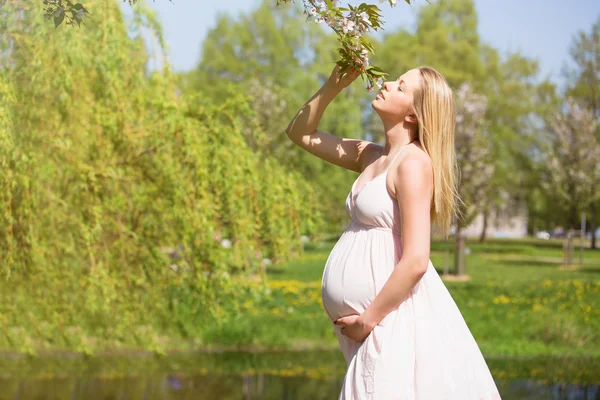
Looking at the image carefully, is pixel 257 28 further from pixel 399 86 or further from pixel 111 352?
pixel 399 86

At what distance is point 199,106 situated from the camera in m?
6.93

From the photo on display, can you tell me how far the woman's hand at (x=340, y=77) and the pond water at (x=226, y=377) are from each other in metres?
6.49

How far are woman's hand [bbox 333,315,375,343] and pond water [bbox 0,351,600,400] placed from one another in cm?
660

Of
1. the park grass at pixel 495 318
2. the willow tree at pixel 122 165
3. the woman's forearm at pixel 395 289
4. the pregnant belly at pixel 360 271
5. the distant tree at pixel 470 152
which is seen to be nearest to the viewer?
the woman's forearm at pixel 395 289

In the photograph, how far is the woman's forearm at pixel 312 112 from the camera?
10.2 feet

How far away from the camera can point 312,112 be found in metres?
3.14

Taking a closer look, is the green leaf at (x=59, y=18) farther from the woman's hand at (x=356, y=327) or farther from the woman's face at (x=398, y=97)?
the woman's hand at (x=356, y=327)

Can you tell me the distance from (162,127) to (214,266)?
1167 millimetres

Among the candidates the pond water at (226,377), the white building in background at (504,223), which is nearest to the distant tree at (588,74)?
the white building in background at (504,223)

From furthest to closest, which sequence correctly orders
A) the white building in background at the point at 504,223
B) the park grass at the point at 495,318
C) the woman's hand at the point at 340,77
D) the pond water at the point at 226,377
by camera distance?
the white building in background at the point at 504,223, the park grass at the point at 495,318, the pond water at the point at 226,377, the woman's hand at the point at 340,77

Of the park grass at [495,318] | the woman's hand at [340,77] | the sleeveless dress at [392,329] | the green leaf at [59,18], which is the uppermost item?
the green leaf at [59,18]

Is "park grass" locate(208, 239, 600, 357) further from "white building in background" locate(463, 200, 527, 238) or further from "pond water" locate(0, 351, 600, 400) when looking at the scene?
"white building in background" locate(463, 200, 527, 238)

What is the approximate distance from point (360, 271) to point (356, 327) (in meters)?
0.18

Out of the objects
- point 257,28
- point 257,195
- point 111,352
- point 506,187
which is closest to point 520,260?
point 506,187
